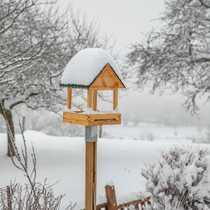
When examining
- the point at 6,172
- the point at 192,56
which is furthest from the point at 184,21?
the point at 6,172

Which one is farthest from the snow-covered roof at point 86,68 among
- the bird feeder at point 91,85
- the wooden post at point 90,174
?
the wooden post at point 90,174

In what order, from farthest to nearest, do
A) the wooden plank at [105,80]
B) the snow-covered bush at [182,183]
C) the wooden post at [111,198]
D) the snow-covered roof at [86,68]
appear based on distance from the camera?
the wooden post at [111,198]
the wooden plank at [105,80]
the snow-covered roof at [86,68]
the snow-covered bush at [182,183]

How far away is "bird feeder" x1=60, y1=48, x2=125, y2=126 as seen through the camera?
3123mm

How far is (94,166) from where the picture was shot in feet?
11.3

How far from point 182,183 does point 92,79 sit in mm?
1874

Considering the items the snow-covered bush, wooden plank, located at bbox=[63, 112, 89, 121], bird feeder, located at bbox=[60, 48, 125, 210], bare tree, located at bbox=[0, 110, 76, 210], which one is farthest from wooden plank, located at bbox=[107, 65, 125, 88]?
bare tree, located at bbox=[0, 110, 76, 210]

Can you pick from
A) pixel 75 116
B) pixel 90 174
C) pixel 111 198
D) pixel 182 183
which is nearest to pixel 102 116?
pixel 75 116

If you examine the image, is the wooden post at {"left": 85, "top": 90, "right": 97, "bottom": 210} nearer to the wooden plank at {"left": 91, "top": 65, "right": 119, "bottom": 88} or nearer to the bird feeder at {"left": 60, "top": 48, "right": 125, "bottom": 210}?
the bird feeder at {"left": 60, "top": 48, "right": 125, "bottom": 210}

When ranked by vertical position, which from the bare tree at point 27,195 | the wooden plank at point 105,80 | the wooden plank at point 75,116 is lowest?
the bare tree at point 27,195

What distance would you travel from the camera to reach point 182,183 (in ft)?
9.31

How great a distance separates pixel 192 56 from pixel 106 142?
20.9 feet

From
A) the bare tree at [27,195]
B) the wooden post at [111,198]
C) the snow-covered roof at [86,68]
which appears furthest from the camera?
the wooden post at [111,198]

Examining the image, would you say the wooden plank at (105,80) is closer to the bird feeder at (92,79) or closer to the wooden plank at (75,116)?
the bird feeder at (92,79)

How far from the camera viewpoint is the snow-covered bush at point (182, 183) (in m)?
2.85
